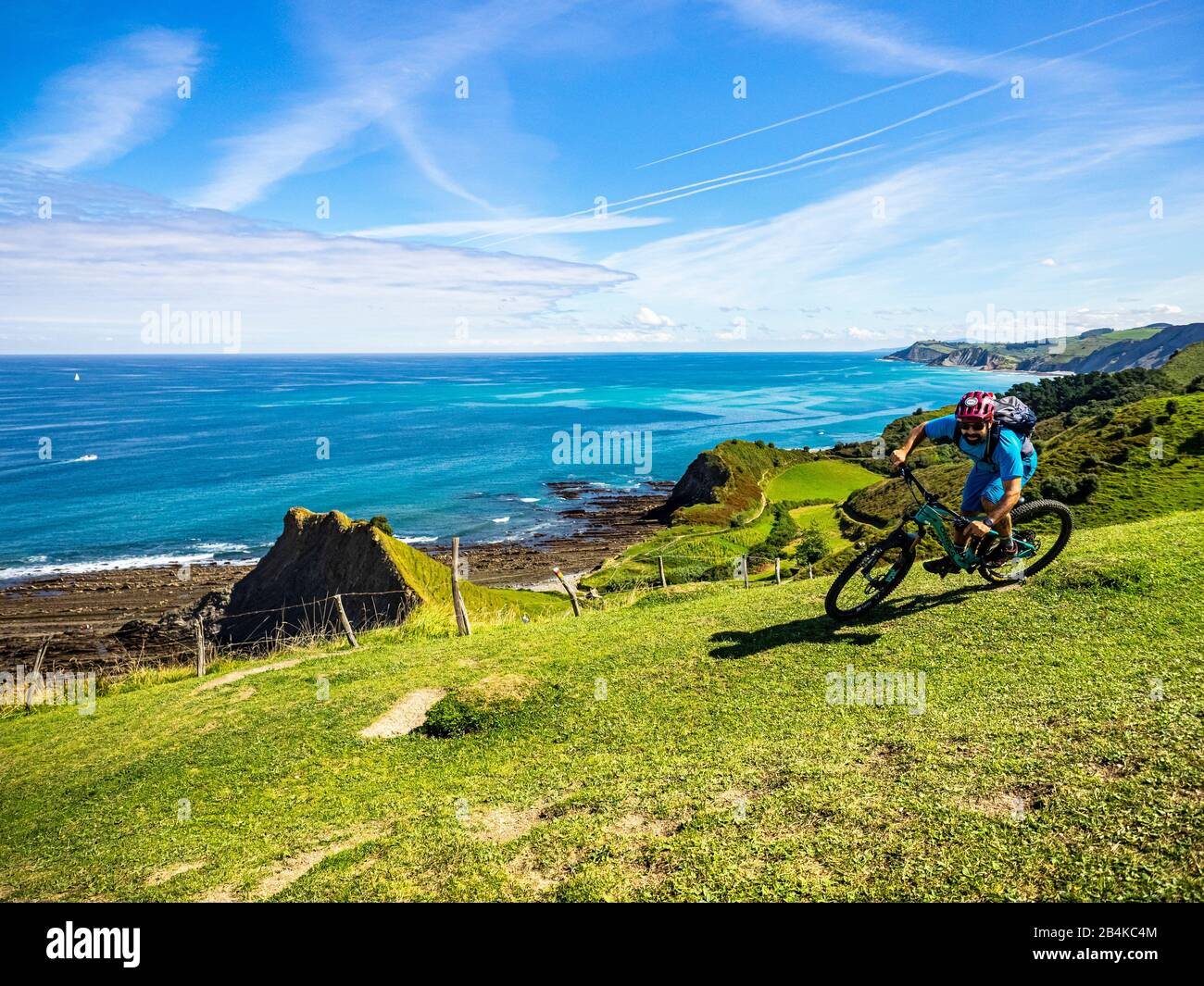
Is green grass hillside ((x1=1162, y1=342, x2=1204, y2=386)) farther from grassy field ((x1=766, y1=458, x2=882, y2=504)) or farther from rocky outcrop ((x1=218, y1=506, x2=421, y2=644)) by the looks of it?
rocky outcrop ((x1=218, y1=506, x2=421, y2=644))

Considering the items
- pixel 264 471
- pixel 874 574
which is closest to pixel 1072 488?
pixel 874 574

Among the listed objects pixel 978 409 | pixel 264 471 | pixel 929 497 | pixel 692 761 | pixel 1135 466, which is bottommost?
pixel 264 471

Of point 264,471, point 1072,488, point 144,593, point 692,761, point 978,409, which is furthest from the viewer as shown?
point 264,471

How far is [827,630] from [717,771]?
14.9 ft

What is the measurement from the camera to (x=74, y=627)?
49656 millimetres

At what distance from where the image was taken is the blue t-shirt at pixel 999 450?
31.4 ft

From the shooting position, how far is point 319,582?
39.2 metres

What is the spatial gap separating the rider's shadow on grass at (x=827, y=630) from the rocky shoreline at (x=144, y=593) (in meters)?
31.6

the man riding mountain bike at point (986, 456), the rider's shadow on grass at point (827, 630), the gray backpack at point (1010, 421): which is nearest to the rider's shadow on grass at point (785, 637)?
the rider's shadow on grass at point (827, 630)

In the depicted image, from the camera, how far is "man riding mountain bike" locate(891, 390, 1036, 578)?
957 centimetres

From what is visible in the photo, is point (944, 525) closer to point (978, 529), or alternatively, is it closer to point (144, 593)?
point (978, 529)

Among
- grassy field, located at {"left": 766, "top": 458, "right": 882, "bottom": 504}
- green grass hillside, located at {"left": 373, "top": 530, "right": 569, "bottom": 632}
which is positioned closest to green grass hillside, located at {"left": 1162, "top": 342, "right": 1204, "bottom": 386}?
grassy field, located at {"left": 766, "top": 458, "right": 882, "bottom": 504}
